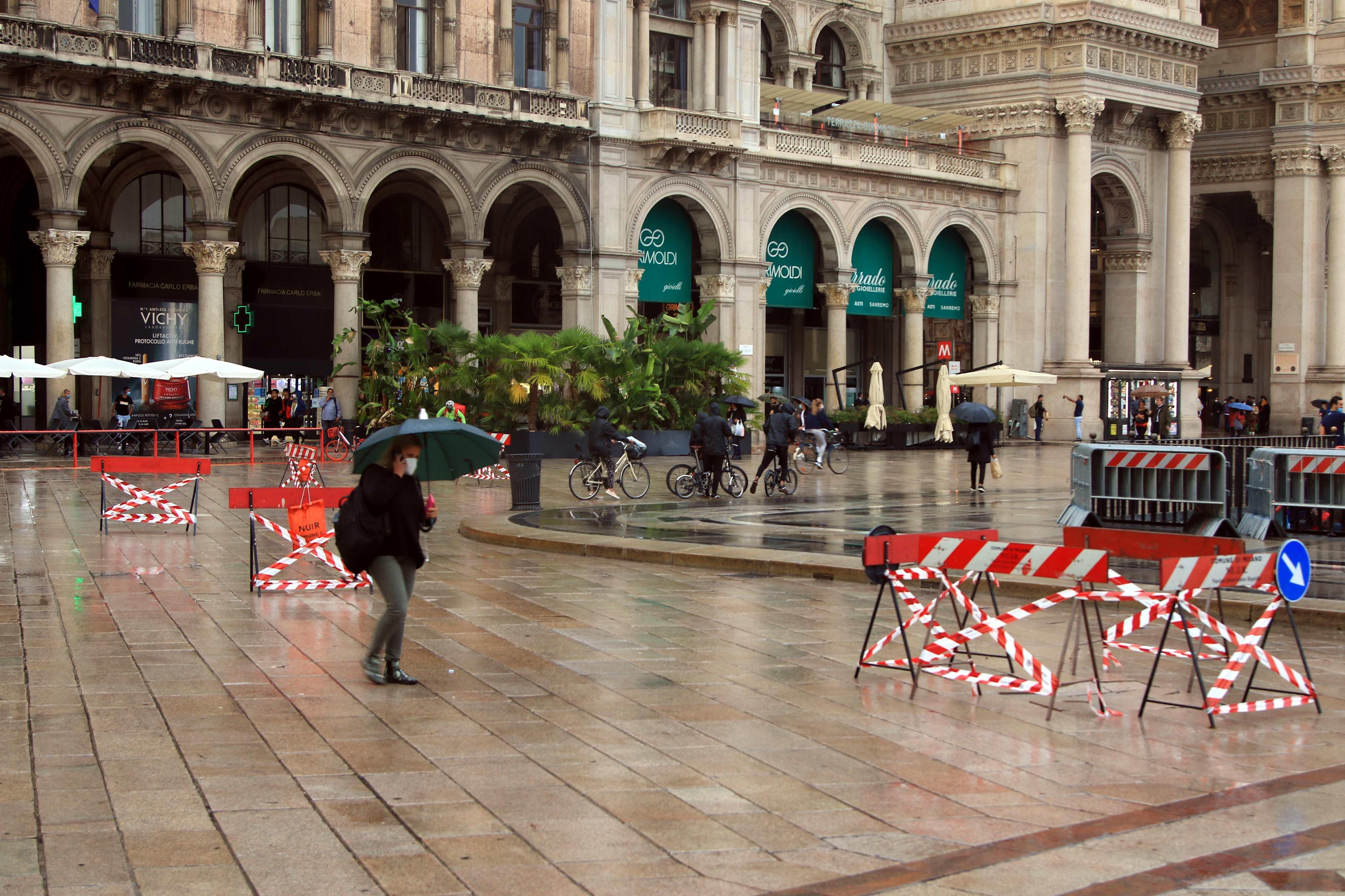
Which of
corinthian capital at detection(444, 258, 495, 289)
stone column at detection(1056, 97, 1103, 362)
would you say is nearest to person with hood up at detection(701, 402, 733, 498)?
corinthian capital at detection(444, 258, 495, 289)

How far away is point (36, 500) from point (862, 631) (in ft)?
46.7

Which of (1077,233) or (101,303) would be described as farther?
(1077,233)

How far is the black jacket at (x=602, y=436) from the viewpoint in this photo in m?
23.9

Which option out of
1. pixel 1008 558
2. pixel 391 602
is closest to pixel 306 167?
pixel 391 602

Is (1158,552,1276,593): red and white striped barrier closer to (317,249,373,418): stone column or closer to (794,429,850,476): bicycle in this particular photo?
(794,429,850,476): bicycle

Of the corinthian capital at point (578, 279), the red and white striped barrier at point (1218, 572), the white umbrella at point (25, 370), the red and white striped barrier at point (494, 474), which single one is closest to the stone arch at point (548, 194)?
the corinthian capital at point (578, 279)

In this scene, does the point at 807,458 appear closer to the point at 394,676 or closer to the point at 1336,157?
the point at 394,676

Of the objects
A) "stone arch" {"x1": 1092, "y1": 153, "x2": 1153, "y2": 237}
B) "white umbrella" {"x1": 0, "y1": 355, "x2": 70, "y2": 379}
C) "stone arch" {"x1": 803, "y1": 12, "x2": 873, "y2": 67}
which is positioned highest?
"stone arch" {"x1": 803, "y1": 12, "x2": 873, "y2": 67}

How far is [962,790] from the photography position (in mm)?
7449

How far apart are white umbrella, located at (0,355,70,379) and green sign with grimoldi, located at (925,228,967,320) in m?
27.5

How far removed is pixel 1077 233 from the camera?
50781 mm

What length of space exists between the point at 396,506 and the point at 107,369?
23.8m

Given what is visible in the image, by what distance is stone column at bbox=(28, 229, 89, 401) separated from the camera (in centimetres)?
3275

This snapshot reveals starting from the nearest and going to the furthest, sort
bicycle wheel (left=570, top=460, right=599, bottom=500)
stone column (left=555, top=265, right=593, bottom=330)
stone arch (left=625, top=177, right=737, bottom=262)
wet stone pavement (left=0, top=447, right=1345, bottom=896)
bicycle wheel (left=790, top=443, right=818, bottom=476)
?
wet stone pavement (left=0, top=447, right=1345, bottom=896)
bicycle wheel (left=570, top=460, right=599, bottom=500)
bicycle wheel (left=790, top=443, right=818, bottom=476)
stone column (left=555, top=265, right=593, bottom=330)
stone arch (left=625, top=177, right=737, bottom=262)
